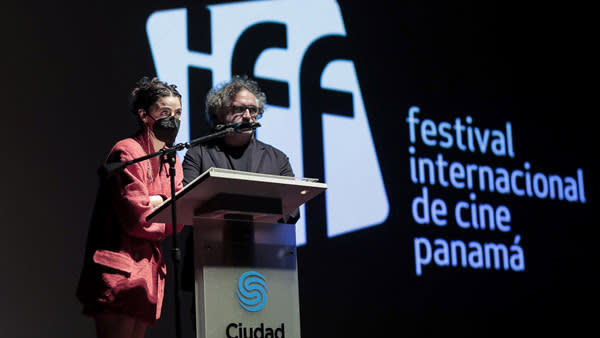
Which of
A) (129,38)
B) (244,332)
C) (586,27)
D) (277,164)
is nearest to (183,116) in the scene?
(129,38)

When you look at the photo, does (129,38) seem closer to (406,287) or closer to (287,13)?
(287,13)

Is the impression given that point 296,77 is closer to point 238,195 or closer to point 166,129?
point 166,129

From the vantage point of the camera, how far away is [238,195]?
2258mm

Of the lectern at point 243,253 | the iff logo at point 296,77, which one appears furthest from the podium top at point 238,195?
→ the iff logo at point 296,77

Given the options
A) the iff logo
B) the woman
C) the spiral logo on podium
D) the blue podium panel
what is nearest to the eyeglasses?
the woman

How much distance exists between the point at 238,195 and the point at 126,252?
47cm

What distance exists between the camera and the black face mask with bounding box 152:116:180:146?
2.49m

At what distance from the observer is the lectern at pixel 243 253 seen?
2203mm

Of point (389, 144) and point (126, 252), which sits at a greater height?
point (389, 144)

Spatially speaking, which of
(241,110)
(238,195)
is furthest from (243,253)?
(241,110)

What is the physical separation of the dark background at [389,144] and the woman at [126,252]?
150 centimetres

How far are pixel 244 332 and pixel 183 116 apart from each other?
2.21m

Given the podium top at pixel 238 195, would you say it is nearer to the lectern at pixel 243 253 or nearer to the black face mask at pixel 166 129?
the lectern at pixel 243 253

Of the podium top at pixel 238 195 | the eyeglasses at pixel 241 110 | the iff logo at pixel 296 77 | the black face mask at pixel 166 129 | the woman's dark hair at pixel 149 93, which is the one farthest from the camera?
the iff logo at pixel 296 77
